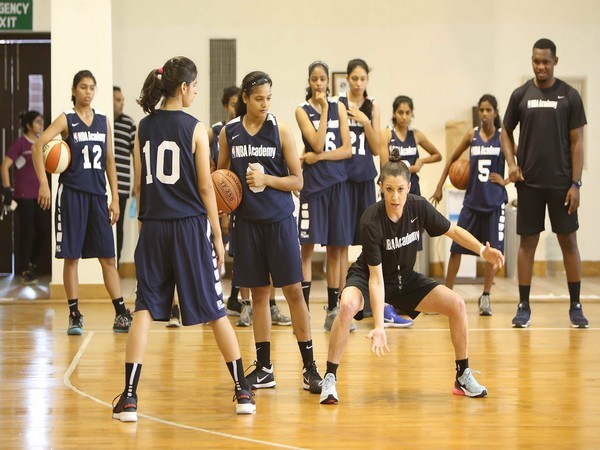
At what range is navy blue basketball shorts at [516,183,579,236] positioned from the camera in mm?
6523

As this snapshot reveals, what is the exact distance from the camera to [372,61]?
9883 mm

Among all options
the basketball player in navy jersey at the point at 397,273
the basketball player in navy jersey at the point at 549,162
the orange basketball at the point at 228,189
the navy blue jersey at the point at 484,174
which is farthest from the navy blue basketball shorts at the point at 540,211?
the orange basketball at the point at 228,189

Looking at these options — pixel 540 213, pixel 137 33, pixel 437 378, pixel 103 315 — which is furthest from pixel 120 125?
pixel 437 378

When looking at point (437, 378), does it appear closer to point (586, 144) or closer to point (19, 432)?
point (19, 432)

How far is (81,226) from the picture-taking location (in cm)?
648

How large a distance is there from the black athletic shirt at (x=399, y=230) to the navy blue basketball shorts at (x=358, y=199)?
1996mm

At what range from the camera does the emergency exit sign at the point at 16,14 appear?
31.5 feet

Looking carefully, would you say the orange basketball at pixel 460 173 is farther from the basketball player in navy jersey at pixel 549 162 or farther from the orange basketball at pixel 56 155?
the orange basketball at pixel 56 155

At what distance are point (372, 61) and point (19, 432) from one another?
666 cm

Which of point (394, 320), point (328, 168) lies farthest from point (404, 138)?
point (394, 320)

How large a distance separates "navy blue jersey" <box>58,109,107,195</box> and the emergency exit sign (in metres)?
3.59

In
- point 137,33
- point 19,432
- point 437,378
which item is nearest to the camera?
point 19,432

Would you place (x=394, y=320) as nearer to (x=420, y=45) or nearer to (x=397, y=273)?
(x=397, y=273)

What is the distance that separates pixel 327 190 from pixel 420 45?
3.90m
